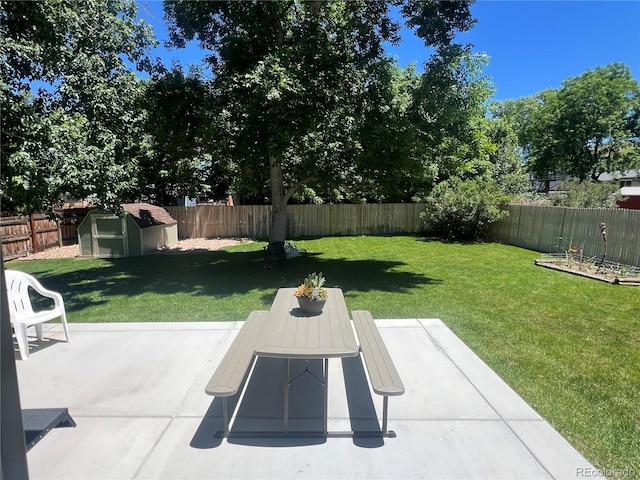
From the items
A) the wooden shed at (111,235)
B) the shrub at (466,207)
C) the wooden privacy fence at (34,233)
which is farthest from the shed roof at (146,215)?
the shrub at (466,207)

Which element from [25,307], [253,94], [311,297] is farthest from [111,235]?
[311,297]

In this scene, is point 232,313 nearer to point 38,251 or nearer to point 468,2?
point 468,2

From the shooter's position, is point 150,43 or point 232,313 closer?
point 232,313

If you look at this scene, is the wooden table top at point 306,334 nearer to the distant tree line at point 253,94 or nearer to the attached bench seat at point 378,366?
the attached bench seat at point 378,366

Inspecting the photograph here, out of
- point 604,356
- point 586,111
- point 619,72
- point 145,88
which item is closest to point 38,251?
point 145,88

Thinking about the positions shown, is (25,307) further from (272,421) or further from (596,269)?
(596,269)

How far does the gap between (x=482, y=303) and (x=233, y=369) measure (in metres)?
4.69

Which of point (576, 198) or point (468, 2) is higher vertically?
point (468, 2)

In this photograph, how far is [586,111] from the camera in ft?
86.1

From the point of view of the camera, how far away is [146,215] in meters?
12.3

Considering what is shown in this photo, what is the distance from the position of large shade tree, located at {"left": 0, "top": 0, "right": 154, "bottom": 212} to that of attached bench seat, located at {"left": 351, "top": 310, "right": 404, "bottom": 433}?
4678 millimetres

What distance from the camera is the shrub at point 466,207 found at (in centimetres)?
1361

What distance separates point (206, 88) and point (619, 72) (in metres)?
31.5

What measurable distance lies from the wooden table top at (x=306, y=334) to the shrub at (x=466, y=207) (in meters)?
11.5
